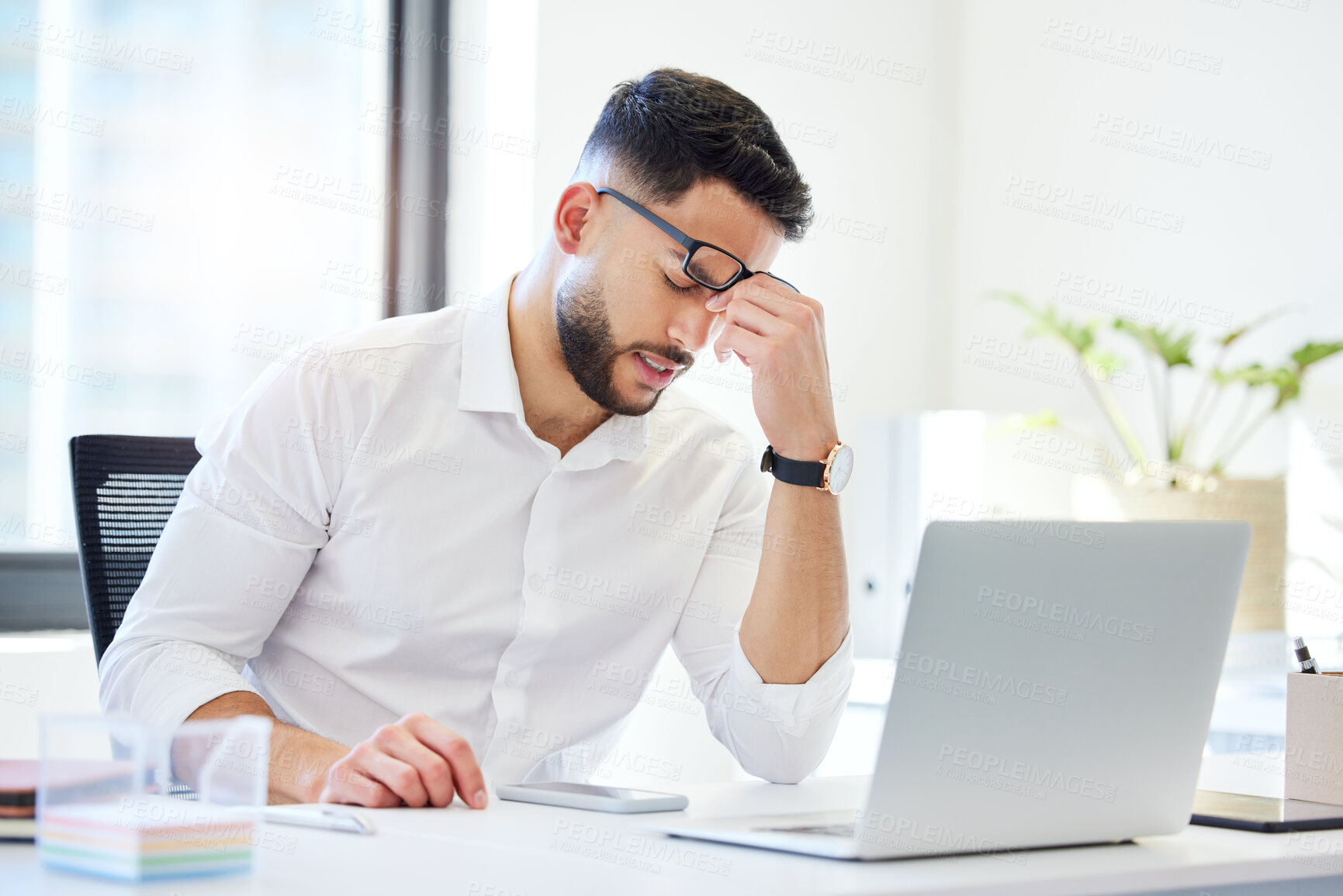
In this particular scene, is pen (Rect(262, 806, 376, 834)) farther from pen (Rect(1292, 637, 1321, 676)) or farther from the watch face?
pen (Rect(1292, 637, 1321, 676))

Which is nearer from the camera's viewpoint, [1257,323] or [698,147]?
[698,147]

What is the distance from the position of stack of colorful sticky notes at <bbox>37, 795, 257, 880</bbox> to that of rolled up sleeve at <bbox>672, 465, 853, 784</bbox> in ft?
2.37

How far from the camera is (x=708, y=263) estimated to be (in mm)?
1441

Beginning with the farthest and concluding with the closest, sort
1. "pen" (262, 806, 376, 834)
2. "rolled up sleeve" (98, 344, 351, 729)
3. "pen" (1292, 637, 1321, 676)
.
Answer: "rolled up sleeve" (98, 344, 351, 729) < "pen" (1292, 637, 1321, 676) < "pen" (262, 806, 376, 834)

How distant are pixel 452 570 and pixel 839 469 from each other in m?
0.47

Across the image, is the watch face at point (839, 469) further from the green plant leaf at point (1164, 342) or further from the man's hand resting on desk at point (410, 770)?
the green plant leaf at point (1164, 342)

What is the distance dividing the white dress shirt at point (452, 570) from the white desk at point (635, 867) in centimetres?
47

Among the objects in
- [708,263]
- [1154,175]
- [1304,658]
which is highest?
[1154,175]

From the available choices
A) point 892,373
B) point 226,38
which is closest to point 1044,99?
point 892,373

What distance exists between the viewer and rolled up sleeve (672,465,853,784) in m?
1.34

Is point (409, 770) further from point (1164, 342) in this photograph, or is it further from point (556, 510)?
point (1164, 342)

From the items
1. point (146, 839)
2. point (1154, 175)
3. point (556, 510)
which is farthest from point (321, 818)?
point (1154, 175)

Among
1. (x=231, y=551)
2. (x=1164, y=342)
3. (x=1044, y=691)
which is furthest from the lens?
(x=1164, y=342)

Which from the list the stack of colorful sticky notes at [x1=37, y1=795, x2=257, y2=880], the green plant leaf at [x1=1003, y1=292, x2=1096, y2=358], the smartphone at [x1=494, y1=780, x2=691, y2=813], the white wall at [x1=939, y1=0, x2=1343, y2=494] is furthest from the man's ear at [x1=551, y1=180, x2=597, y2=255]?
the white wall at [x1=939, y1=0, x2=1343, y2=494]
